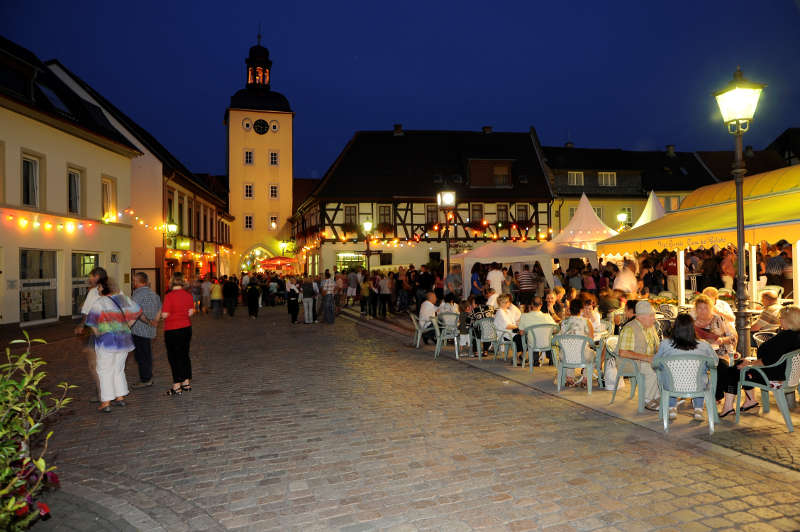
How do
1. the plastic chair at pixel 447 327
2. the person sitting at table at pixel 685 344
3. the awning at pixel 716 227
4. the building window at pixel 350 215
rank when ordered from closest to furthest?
the person sitting at table at pixel 685 344, the awning at pixel 716 227, the plastic chair at pixel 447 327, the building window at pixel 350 215

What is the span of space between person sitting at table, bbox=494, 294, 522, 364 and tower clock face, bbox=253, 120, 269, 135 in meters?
40.5

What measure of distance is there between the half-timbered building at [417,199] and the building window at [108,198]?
14862mm

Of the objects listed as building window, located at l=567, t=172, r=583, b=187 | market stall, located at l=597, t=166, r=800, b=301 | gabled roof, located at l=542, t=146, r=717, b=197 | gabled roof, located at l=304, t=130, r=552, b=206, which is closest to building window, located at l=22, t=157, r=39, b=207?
market stall, located at l=597, t=166, r=800, b=301

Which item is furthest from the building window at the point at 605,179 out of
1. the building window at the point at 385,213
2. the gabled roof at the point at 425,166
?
the building window at the point at 385,213

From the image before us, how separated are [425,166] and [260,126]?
52.8ft

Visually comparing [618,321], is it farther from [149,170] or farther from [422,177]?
[422,177]

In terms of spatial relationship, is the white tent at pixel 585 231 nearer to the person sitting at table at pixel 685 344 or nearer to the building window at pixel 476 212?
the person sitting at table at pixel 685 344

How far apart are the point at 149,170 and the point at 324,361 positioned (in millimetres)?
19422

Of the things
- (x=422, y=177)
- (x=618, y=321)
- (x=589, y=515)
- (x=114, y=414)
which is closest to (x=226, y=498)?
(x=589, y=515)

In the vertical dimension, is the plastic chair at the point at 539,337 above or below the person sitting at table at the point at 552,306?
below

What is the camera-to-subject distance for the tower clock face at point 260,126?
46406 millimetres

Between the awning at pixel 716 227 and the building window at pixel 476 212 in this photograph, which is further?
the building window at pixel 476 212

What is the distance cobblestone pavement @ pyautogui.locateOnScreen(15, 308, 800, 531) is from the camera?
3883 mm

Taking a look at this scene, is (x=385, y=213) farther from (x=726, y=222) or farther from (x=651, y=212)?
(x=726, y=222)
